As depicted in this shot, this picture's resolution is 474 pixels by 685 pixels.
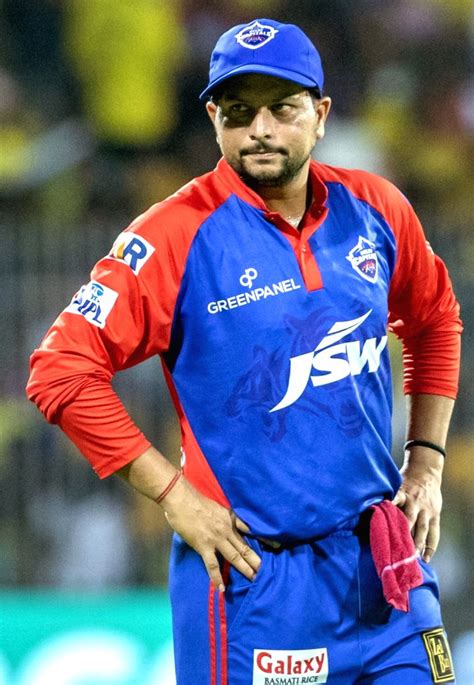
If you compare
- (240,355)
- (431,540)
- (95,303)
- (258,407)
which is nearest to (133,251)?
(95,303)

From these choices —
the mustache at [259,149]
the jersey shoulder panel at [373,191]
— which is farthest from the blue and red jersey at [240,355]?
the jersey shoulder panel at [373,191]

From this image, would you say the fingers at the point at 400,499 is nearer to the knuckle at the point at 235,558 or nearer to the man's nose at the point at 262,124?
the knuckle at the point at 235,558

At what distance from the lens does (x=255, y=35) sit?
3365 millimetres

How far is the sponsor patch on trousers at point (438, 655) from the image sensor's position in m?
3.33

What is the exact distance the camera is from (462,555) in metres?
6.66

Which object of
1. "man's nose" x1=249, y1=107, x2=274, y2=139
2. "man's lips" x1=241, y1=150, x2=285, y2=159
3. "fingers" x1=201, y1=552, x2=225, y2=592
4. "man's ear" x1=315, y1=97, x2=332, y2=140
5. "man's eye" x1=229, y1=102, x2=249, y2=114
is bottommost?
"fingers" x1=201, y1=552, x2=225, y2=592

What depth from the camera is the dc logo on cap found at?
3330 mm

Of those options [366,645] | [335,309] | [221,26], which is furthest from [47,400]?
[221,26]

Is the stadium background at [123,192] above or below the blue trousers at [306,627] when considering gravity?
above

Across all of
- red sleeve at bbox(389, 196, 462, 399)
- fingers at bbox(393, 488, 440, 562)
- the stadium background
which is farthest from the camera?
the stadium background

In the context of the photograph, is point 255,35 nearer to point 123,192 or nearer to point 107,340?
point 107,340

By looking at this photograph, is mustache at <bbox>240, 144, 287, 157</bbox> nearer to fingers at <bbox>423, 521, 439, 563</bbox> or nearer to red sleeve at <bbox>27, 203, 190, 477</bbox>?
red sleeve at <bbox>27, 203, 190, 477</bbox>

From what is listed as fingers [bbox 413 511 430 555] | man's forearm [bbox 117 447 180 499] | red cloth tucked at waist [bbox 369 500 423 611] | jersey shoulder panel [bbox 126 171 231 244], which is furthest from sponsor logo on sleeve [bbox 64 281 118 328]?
fingers [bbox 413 511 430 555]

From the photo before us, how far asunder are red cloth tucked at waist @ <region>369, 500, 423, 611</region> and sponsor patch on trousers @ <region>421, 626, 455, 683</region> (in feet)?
0.35
